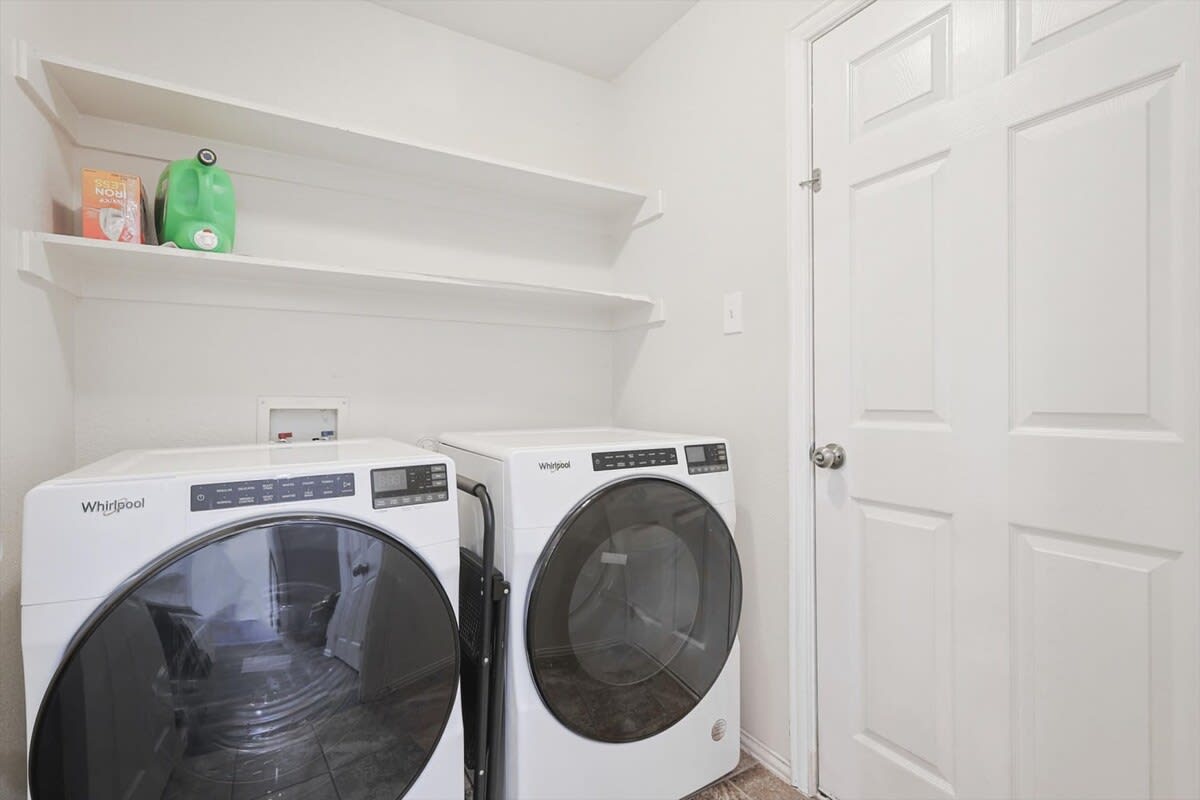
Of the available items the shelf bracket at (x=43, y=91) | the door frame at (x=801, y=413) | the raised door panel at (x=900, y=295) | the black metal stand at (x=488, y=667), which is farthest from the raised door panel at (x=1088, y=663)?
the shelf bracket at (x=43, y=91)

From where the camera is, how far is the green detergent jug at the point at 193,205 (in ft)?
4.61

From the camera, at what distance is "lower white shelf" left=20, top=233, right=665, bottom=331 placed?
136cm

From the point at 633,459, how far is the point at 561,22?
1640 millimetres

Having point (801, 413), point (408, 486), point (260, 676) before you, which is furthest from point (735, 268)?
point (260, 676)

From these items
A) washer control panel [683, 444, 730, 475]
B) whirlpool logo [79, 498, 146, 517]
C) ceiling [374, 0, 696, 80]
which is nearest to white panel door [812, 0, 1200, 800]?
washer control panel [683, 444, 730, 475]

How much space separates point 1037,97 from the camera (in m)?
1.07

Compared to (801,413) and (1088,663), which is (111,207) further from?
(1088,663)

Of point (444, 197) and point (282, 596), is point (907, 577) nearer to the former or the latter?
point (282, 596)

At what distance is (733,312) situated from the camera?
175 centimetres

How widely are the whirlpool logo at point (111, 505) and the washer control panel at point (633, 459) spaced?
0.88m

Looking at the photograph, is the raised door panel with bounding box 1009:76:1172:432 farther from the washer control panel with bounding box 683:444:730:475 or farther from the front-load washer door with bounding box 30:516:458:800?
the front-load washer door with bounding box 30:516:458:800

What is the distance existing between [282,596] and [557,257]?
5.35 feet

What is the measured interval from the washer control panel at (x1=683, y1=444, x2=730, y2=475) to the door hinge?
2.47ft

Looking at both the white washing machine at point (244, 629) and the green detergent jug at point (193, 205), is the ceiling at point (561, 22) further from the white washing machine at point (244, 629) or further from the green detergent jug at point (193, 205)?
the white washing machine at point (244, 629)
